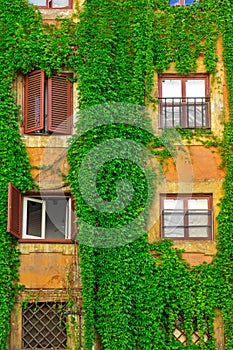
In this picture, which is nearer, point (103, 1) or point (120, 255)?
point (120, 255)

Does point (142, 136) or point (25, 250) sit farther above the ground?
point (142, 136)

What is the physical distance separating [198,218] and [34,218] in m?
4.11

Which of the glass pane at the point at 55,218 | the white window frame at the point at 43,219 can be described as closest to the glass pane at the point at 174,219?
the white window frame at the point at 43,219

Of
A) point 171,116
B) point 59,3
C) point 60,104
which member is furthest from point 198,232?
point 59,3

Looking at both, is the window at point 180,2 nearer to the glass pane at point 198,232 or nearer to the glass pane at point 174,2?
the glass pane at point 174,2

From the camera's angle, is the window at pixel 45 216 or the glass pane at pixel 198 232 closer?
the window at pixel 45 216

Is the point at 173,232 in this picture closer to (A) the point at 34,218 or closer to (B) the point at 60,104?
(A) the point at 34,218

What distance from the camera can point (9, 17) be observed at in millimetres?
25578

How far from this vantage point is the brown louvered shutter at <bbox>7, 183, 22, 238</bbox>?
950 inches

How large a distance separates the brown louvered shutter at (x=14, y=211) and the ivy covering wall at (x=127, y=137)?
0.24 meters

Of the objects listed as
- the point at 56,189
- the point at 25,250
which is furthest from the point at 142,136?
Result: the point at 25,250

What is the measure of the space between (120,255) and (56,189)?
7.71ft

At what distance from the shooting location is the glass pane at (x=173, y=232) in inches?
985

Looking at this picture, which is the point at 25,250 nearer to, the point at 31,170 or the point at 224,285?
the point at 31,170
